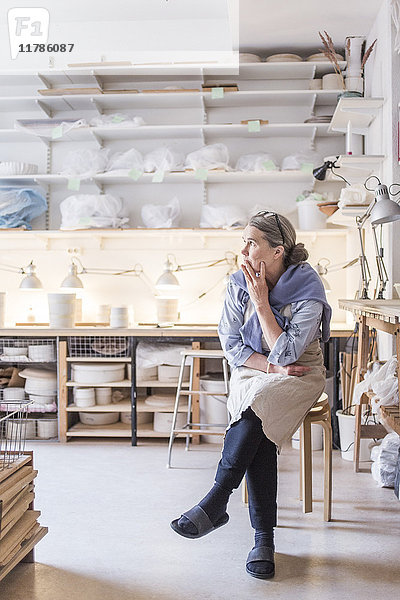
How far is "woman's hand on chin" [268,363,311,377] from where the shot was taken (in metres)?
2.60

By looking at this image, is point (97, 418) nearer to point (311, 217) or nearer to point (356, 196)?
point (311, 217)

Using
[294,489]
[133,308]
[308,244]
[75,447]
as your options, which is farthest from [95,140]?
[294,489]

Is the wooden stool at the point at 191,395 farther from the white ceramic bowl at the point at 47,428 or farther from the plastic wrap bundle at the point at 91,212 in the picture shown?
the plastic wrap bundle at the point at 91,212

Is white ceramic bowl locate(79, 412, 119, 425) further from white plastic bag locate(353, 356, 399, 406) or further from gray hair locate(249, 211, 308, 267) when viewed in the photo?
gray hair locate(249, 211, 308, 267)

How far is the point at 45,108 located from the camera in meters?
5.14

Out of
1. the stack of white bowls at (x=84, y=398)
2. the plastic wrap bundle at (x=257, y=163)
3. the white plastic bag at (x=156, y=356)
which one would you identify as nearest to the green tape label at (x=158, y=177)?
the plastic wrap bundle at (x=257, y=163)

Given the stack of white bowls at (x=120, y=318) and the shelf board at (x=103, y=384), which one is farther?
the stack of white bowls at (x=120, y=318)

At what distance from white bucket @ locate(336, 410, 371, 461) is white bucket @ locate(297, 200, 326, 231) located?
1414 mm

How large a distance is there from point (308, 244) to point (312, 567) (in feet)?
10.2

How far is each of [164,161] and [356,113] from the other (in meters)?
1.43

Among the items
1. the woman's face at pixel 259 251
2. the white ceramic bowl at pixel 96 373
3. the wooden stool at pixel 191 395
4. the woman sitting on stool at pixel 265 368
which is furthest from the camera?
the white ceramic bowl at pixel 96 373

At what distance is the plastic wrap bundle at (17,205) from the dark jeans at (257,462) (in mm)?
3044

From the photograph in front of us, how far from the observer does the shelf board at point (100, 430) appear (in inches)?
178

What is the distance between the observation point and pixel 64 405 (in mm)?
4570
